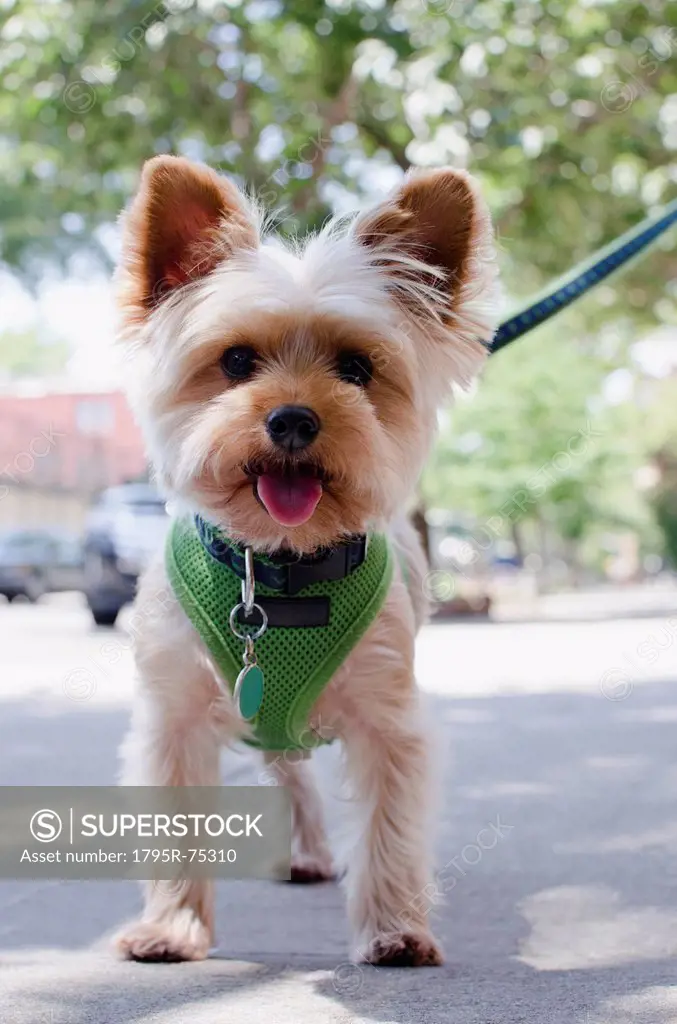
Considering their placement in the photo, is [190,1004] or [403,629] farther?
[403,629]

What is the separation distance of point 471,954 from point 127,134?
1038 cm

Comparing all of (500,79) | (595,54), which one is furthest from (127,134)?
(595,54)

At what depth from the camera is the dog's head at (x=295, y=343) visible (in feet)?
10.7

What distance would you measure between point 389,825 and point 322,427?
1.19 metres

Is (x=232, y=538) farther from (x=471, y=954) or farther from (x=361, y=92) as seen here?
(x=361, y=92)

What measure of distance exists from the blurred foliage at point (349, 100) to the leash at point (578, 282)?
5383 mm

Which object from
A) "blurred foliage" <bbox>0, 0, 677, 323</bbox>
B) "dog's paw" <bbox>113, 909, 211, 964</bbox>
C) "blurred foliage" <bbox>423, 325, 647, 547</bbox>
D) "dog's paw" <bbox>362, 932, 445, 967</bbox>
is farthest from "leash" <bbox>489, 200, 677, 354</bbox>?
"blurred foliage" <bbox>423, 325, 647, 547</bbox>

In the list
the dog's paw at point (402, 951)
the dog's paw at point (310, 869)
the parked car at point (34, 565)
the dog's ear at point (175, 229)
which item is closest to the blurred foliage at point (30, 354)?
the parked car at point (34, 565)

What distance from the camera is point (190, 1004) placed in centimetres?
281

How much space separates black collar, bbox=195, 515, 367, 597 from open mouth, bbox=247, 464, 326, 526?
0.83 feet

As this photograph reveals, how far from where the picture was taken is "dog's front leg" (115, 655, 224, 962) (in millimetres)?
3498

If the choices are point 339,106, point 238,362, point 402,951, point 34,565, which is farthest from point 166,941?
point 34,565

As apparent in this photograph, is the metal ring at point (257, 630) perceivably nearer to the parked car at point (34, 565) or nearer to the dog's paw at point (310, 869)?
the dog's paw at point (310, 869)

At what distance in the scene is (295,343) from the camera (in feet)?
10.9
